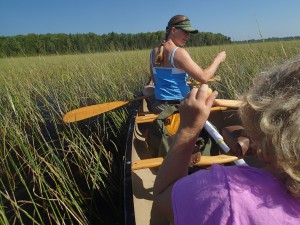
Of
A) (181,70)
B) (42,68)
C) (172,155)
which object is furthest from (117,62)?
(172,155)

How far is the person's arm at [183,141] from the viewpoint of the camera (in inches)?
38.7

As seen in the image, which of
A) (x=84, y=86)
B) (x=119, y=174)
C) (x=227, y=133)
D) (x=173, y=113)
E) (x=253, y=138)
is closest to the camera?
(x=253, y=138)

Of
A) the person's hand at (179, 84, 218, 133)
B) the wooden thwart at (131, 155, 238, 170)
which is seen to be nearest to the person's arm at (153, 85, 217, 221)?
the person's hand at (179, 84, 218, 133)

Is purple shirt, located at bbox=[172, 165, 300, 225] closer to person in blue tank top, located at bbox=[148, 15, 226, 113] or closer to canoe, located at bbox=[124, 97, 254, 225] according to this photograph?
canoe, located at bbox=[124, 97, 254, 225]

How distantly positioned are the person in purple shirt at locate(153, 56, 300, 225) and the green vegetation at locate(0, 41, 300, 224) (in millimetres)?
490

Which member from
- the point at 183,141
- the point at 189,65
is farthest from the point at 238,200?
the point at 189,65

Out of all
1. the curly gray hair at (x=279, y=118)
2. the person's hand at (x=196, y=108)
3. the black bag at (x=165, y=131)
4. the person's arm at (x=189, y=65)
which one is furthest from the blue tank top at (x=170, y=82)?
the curly gray hair at (x=279, y=118)

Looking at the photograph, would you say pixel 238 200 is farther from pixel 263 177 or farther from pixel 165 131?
pixel 165 131

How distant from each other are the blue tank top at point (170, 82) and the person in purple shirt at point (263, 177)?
8.07 feet

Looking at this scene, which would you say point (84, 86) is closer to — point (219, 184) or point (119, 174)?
point (119, 174)

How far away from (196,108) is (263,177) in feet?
1.05

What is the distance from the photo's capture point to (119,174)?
312 centimetres

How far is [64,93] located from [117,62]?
3.94m

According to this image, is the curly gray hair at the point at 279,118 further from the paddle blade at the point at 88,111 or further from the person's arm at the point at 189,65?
the paddle blade at the point at 88,111
